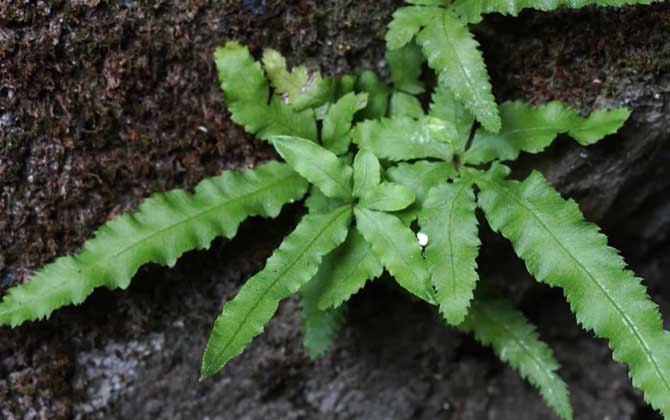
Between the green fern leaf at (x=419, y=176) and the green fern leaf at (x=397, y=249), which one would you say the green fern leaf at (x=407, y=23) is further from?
the green fern leaf at (x=397, y=249)

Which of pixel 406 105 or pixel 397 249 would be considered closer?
pixel 397 249

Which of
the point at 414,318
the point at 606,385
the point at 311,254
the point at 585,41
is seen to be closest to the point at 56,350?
the point at 311,254

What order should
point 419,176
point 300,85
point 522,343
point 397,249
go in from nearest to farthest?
point 397,249, point 419,176, point 300,85, point 522,343

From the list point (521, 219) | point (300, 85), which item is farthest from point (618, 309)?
point (300, 85)

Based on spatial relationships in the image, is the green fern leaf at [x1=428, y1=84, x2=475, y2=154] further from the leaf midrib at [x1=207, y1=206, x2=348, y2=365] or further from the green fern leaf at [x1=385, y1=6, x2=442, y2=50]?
the leaf midrib at [x1=207, y1=206, x2=348, y2=365]

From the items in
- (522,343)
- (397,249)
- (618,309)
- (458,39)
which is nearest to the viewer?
(618,309)

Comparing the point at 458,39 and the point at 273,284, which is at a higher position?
the point at 458,39

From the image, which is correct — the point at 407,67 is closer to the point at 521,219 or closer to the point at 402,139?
the point at 402,139
